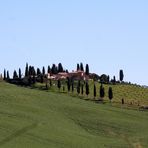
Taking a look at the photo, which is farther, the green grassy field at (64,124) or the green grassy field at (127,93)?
the green grassy field at (127,93)

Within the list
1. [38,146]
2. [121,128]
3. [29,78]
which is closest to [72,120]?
[121,128]

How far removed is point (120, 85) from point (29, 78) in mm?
30268

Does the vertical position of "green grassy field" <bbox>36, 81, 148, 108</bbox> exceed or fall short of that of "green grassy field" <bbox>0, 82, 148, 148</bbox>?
it exceeds it

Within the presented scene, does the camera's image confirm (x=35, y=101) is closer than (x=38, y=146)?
No

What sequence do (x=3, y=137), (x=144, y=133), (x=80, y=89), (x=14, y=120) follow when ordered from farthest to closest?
(x=80, y=89) < (x=144, y=133) < (x=14, y=120) < (x=3, y=137)

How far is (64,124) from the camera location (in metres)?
94.2

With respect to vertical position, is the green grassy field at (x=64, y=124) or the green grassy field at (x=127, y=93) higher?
the green grassy field at (x=127, y=93)

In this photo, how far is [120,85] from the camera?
195875mm

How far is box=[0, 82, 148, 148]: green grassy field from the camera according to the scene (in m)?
76.7

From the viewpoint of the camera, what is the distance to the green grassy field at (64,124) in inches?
3019

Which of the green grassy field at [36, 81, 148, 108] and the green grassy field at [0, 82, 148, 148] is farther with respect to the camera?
the green grassy field at [36, 81, 148, 108]

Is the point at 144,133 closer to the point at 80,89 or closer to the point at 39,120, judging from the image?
the point at 39,120

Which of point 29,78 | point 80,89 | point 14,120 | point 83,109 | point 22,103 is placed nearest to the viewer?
point 14,120

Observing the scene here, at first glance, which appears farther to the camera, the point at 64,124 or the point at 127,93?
the point at 127,93
